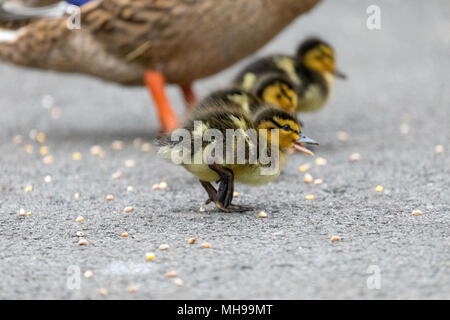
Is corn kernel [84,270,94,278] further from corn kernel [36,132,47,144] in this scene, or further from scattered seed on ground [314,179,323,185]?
corn kernel [36,132,47,144]

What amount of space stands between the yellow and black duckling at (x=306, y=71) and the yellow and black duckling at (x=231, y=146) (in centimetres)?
139

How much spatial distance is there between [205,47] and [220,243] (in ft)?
7.39

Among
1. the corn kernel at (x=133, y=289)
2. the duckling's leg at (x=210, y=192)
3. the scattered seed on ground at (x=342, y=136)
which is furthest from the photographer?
the scattered seed on ground at (x=342, y=136)

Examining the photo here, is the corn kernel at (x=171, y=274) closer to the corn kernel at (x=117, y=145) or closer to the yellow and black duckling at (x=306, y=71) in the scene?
the yellow and black duckling at (x=306, y=71)

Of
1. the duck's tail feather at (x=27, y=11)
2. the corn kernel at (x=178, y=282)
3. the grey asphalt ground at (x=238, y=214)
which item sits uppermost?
the duck's tail feather at (x=27, y=11)

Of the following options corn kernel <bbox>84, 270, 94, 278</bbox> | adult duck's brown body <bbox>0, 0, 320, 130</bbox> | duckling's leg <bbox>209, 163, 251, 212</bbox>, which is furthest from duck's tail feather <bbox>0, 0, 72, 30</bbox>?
corn kernel <bbox>84, 270, 94, 278</bbox>

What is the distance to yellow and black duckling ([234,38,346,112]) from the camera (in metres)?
5.14

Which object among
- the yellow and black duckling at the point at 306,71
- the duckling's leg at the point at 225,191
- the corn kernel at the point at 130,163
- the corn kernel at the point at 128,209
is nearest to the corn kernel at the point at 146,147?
the corn kernel at the point at 130,163

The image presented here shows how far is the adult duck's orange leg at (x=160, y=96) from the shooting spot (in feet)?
17.5

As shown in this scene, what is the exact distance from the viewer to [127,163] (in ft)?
15.7

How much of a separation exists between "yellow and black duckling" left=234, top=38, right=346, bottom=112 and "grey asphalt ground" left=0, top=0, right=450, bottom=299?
0.34 meters

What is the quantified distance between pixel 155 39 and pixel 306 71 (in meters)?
1.03

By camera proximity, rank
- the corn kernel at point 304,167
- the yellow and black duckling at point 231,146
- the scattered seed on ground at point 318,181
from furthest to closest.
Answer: the corn kernel at point 304,167
the scattered seed on ground at point 318,181
the yellow and black duckling at point 231,146
